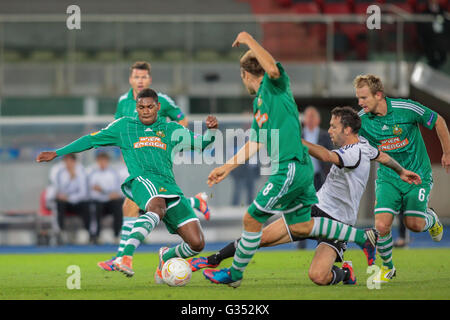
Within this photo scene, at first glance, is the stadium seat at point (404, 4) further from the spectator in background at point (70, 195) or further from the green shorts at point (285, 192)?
the green shorts at point (285, 192)

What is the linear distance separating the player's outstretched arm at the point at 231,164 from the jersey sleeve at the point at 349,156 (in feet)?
2.39

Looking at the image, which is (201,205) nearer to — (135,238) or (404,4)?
(135,238)

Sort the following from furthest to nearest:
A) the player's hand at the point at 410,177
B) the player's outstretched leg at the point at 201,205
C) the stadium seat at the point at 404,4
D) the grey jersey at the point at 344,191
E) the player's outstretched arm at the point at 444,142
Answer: the stadium seat at the point at 404,4 < the player's outstretched leg at the point at 201,205 < the player's outstretched arm at the point at 444,142 < the grey jersey at the point at 344,191 < the player's hand at the point at 410,177

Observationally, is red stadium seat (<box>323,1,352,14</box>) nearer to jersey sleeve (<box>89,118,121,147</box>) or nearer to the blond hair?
the blond hair

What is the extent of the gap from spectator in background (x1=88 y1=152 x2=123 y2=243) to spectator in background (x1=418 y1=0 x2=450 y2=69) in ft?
21.2

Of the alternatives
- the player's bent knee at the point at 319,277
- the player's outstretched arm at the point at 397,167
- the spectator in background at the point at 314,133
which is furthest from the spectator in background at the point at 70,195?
the player's outstretched arm at the point at 397,167

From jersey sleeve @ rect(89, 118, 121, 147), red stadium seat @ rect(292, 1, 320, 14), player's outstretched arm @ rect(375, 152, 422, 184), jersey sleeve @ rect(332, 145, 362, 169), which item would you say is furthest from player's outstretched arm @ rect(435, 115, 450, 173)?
red stadium seat @ rect(292, 1, 320, 14)

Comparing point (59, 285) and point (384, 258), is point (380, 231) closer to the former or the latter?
point (384, 258)

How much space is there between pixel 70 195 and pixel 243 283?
25.4 ft

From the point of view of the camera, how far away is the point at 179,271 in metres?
6.62

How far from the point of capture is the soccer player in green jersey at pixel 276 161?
19.6 ft

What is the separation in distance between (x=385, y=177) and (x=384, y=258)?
31.2 inches

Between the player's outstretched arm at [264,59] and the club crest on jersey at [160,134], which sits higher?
the player's outstretched arm at [264,59]

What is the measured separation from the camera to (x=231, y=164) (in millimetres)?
5910
